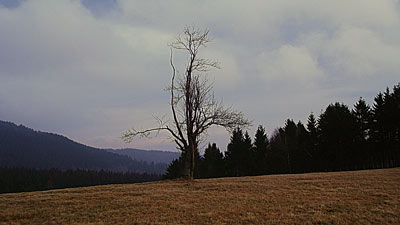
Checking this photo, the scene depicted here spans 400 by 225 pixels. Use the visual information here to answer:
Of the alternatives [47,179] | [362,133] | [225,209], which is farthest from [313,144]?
[47,179]

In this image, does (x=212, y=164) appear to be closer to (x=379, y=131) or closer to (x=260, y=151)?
(x=260, y=151)

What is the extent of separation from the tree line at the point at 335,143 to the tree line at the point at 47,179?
285 ft

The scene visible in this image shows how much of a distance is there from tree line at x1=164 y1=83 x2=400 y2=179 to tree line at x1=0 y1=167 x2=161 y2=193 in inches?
3424

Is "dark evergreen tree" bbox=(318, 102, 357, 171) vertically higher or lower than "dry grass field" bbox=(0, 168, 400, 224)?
higher

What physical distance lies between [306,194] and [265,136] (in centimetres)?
5131

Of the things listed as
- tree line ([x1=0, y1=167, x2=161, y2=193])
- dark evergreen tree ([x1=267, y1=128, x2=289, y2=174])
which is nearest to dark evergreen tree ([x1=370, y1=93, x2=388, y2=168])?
dark evergreen tree ([x1=267, y1=128, x2=289, y2=174])

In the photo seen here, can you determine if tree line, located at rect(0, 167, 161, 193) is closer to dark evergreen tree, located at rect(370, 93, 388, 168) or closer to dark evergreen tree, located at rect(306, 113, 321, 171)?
dark evergreen tree, located at rect(306, 113, 321, 171)

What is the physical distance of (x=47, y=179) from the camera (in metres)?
135

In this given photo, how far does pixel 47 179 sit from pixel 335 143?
135 metres

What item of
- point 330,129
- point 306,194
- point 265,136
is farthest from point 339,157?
point 306,194

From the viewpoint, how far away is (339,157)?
1843 inches

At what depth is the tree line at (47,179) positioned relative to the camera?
104412mm

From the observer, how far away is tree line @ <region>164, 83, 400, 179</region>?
140ft

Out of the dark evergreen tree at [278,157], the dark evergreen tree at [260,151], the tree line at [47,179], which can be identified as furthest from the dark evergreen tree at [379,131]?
the tree line at [47,179]
